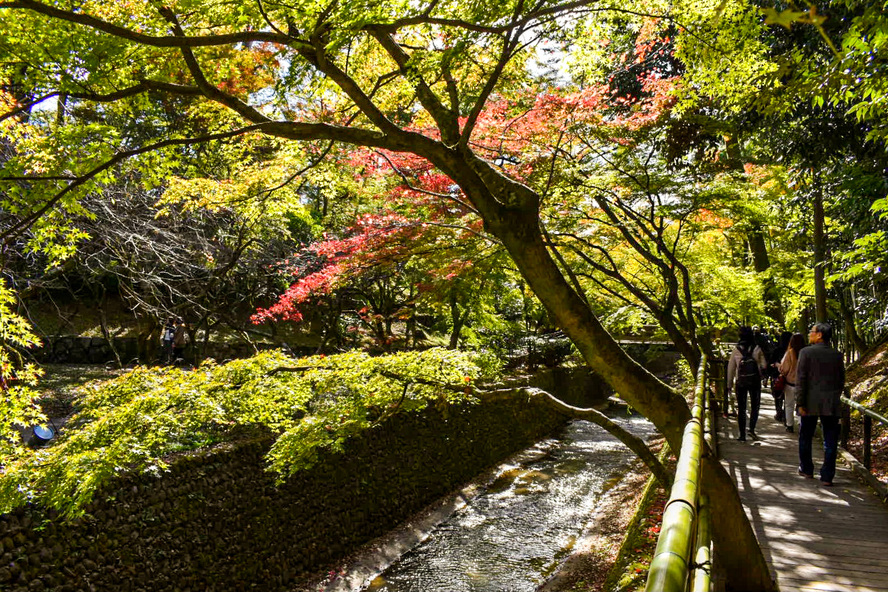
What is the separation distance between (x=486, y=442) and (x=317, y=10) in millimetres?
10437

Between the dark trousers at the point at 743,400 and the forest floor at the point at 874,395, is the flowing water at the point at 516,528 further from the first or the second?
the forest floor at the point at 874,395

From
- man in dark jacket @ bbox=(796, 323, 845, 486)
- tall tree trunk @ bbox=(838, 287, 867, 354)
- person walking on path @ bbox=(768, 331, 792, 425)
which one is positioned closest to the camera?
man in dark jacket @ bbox=(796, 323, 845, 486)

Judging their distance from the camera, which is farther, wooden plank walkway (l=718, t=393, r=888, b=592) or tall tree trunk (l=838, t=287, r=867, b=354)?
tall tree trunk (l=838, t=287, r=867, b=354)

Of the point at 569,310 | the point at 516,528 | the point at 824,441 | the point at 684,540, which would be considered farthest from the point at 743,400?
the point at 684,540

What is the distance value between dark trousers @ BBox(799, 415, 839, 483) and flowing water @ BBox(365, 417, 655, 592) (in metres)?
3.52

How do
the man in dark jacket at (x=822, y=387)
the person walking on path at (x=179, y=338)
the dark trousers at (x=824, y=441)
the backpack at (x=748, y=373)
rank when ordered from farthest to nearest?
the person walking on path at (x=179, y=338)
the backpack at (x=748, y=373)
the dark trousers at (x=824, y=441)
the man in dark jacket at (x=822, y=387)

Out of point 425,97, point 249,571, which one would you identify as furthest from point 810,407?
point 249,571

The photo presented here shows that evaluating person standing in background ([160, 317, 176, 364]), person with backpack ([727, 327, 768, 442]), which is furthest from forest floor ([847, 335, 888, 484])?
person standing in background ([160, 317, 176, 364])

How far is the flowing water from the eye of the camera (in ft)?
24.8

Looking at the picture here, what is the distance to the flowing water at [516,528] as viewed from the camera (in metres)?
7.55

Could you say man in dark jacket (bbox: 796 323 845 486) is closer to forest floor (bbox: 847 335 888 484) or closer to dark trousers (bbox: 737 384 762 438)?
forest floor (bbox: 847 335 888 484)

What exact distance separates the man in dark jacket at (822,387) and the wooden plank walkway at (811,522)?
1.69 feet

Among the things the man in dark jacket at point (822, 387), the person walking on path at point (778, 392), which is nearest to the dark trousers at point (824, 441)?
the man in dark jacket at point (822, 387)

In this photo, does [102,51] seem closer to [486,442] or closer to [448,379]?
[448,379]
